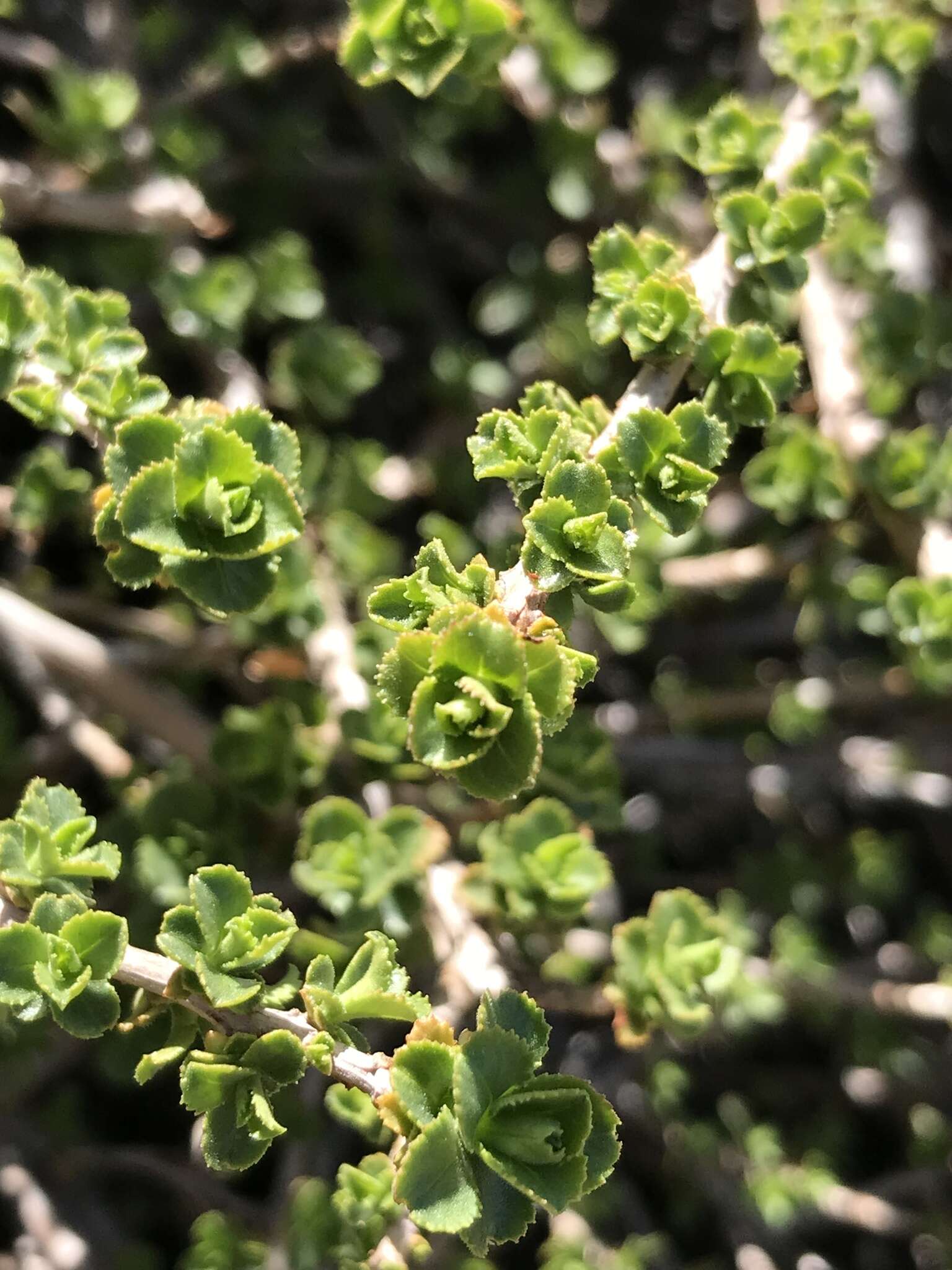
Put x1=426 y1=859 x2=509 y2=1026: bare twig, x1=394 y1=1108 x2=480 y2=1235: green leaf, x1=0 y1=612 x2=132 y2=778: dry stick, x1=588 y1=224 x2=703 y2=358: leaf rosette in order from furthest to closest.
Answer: x1=0 y1=612 x2=132 y2=778: dry stick
x1=426 y1=859 x2=509 y2=1026: bare twig
x1=588 y1=224 x2=703 y2=358: leaf rosette
x1=394 y1=1108 x2=480 y2=1235: green leaf

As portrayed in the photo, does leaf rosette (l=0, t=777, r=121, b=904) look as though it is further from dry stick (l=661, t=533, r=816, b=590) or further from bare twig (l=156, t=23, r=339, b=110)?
bare twig (l=156, t=23, r=339, b=110)

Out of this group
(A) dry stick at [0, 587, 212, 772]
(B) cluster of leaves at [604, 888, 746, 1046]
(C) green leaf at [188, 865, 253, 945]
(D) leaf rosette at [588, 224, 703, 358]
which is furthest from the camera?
(A) dry stick at [0, 587, 212, 772]

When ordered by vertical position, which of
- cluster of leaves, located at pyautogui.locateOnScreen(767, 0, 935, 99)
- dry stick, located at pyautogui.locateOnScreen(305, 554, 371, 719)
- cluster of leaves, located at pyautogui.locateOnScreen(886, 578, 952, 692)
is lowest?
dry stick, located at pyautogui.locateOnScreen(305, 554, 371, 719)

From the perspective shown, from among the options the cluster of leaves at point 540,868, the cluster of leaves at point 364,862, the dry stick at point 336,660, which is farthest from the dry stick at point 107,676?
the cluster of leaves at point 540,868

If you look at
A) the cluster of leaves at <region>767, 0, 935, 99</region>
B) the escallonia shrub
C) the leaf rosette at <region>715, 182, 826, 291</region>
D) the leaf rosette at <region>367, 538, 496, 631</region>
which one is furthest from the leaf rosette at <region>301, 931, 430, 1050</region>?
the cluster of leaves at <region>767, 0, 935, 99</region>

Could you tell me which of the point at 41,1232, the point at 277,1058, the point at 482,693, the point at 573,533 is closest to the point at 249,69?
the point at 573,533
